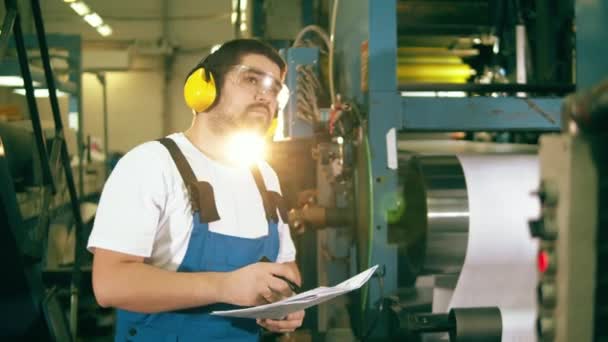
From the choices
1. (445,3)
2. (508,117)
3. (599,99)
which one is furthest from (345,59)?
(599,99)

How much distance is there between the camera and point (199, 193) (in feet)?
4.25

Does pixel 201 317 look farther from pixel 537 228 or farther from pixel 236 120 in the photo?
pixel 537 228

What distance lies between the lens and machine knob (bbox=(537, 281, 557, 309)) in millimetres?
415

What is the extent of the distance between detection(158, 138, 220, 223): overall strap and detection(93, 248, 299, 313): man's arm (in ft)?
0.52

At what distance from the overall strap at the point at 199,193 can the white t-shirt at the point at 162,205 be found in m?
0.02

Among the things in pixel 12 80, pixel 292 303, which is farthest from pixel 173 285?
pixel 12 80

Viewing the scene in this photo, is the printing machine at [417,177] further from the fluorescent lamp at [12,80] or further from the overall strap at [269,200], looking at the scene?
the fluorescent lamp at [12,80]

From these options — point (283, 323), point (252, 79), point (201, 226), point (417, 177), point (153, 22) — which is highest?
point (153, 22)

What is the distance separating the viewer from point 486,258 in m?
1.30

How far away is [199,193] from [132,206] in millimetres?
156

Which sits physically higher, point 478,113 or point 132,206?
point 478,113

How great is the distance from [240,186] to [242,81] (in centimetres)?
28

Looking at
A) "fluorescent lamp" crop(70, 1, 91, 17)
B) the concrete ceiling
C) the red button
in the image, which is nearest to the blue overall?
the red button

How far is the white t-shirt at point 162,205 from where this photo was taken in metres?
1.21
